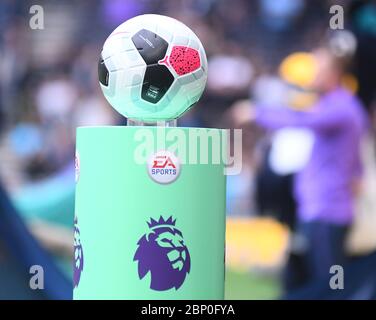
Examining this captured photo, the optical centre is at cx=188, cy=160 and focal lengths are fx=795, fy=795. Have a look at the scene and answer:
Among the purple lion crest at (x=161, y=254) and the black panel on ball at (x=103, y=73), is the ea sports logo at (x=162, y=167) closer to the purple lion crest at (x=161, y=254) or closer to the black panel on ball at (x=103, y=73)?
the purple lion crest at (x=161, y=254)

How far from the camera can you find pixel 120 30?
113 inches

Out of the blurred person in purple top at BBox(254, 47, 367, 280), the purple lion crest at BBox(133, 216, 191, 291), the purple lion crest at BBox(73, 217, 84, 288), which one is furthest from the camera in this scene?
the blurred person in purple top at BBox(254, 47, 367, 280)

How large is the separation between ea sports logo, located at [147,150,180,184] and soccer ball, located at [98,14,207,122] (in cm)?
19

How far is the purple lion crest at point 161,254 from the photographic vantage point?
275 cm

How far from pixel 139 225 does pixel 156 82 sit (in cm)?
51

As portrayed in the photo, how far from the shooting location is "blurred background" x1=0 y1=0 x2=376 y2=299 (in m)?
5.10

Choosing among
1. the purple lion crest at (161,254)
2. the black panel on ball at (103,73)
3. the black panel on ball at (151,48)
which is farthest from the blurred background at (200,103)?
the purple lion crest at (161,254)

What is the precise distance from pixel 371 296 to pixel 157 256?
285 cm

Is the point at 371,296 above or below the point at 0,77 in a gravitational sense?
below

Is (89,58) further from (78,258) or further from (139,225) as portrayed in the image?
(139,225)

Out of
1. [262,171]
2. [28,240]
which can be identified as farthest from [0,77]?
[262,171]

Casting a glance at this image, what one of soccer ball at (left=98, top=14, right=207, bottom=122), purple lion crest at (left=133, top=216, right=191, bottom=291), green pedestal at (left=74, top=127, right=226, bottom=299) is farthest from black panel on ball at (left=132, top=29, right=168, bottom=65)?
purple lion crest at (left=133, top=216, right=191, bottom=291)

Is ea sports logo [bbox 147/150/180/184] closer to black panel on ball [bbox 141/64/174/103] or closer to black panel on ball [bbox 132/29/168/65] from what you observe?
black panel on ball [bbox 141/64/174/103]

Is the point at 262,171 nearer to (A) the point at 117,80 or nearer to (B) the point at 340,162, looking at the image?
(B) the point at 340,162
